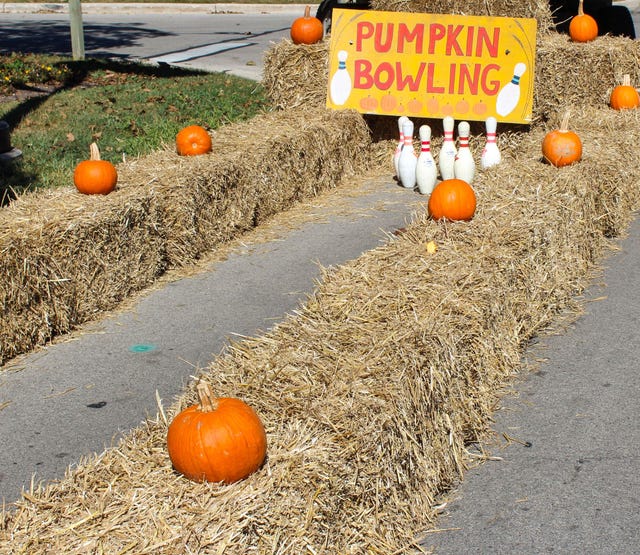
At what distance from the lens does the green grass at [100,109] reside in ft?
31.0

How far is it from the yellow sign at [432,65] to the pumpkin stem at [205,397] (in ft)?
23.2

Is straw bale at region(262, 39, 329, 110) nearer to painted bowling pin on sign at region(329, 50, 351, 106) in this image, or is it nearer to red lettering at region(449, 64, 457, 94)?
painted bowling pin on sign at region(329, 50, 351, 106)

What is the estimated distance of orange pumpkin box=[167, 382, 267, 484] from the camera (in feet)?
9.89

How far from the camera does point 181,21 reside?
23.6m

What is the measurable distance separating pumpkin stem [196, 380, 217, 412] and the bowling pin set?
5695 mm

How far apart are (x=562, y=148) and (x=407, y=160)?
84.5 inches

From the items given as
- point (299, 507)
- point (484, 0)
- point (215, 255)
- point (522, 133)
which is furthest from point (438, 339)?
point (484, 0)

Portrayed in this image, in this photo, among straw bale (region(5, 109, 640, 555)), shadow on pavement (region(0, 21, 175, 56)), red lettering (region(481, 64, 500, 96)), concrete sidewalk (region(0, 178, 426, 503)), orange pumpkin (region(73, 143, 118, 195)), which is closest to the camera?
straw bale (region(5, 109, 640, 555))

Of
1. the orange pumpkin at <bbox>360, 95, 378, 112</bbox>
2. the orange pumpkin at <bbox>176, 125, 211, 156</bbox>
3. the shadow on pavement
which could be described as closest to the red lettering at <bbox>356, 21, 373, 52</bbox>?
the orange pumpkin at <bbox>360, 95, 378, 112</bbox>

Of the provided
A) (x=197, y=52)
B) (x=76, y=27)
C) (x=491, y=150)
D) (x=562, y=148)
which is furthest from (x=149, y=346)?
(x=197, y=52)

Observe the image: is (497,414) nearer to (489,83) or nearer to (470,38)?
(489,83)

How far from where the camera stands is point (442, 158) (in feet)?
29.2

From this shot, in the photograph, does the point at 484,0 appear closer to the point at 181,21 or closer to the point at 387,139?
the point at 387,139

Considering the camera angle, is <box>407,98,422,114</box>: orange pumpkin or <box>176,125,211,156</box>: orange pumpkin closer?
<box>176,125,211,156</box>: orange pumpkin
